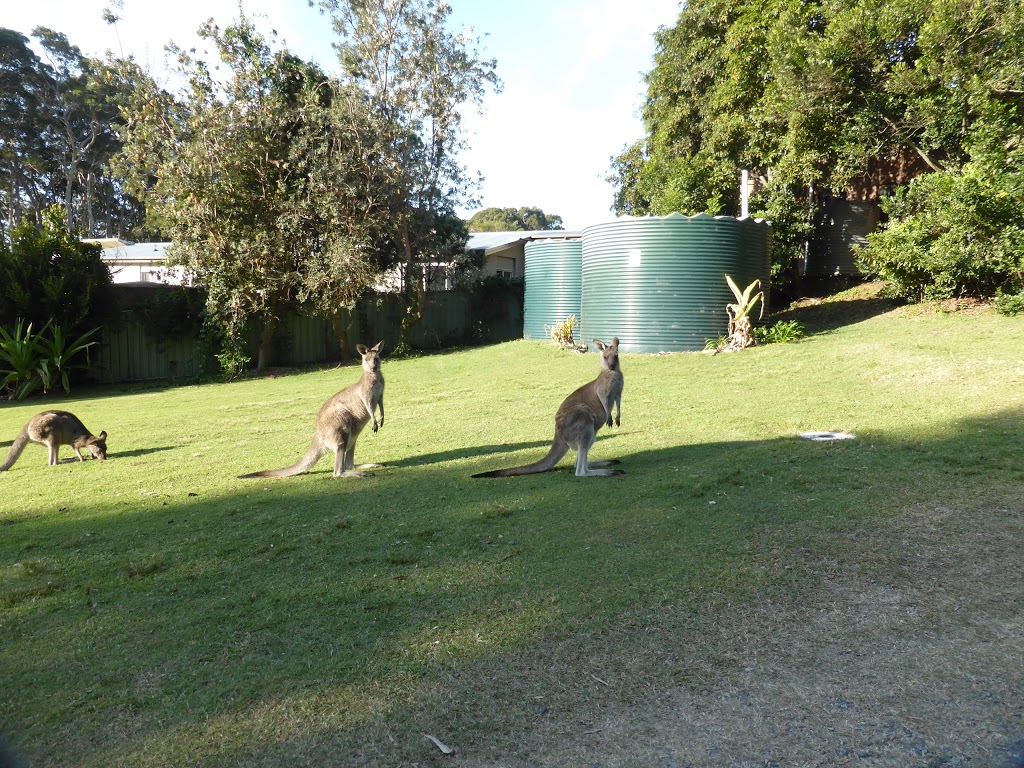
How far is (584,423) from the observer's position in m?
5.47

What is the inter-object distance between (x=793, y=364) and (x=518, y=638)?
889 cm

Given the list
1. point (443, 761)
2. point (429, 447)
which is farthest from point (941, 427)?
point (443, 761)

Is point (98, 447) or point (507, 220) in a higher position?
point (507, 220)

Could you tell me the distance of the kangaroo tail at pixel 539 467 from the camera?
550cm

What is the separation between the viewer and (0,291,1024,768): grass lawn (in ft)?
7.67

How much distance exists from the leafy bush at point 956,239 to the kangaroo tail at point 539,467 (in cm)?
1017

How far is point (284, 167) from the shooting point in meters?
16.4

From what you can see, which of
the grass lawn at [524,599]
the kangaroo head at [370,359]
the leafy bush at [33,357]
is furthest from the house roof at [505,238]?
the grass lawn at [524,599]

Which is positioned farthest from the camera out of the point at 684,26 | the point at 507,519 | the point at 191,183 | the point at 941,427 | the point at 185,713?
the point at 684,26

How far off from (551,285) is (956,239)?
858 cm

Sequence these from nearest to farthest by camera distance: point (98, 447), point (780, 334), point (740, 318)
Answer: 1. point (98, 447)
2. point (740, 318)
3. point (780, 334)

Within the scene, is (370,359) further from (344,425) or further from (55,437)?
(55,437)

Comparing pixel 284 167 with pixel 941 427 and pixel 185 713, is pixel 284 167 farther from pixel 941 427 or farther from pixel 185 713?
pixel 185 713

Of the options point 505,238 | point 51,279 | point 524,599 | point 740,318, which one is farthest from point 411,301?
point 524,599
